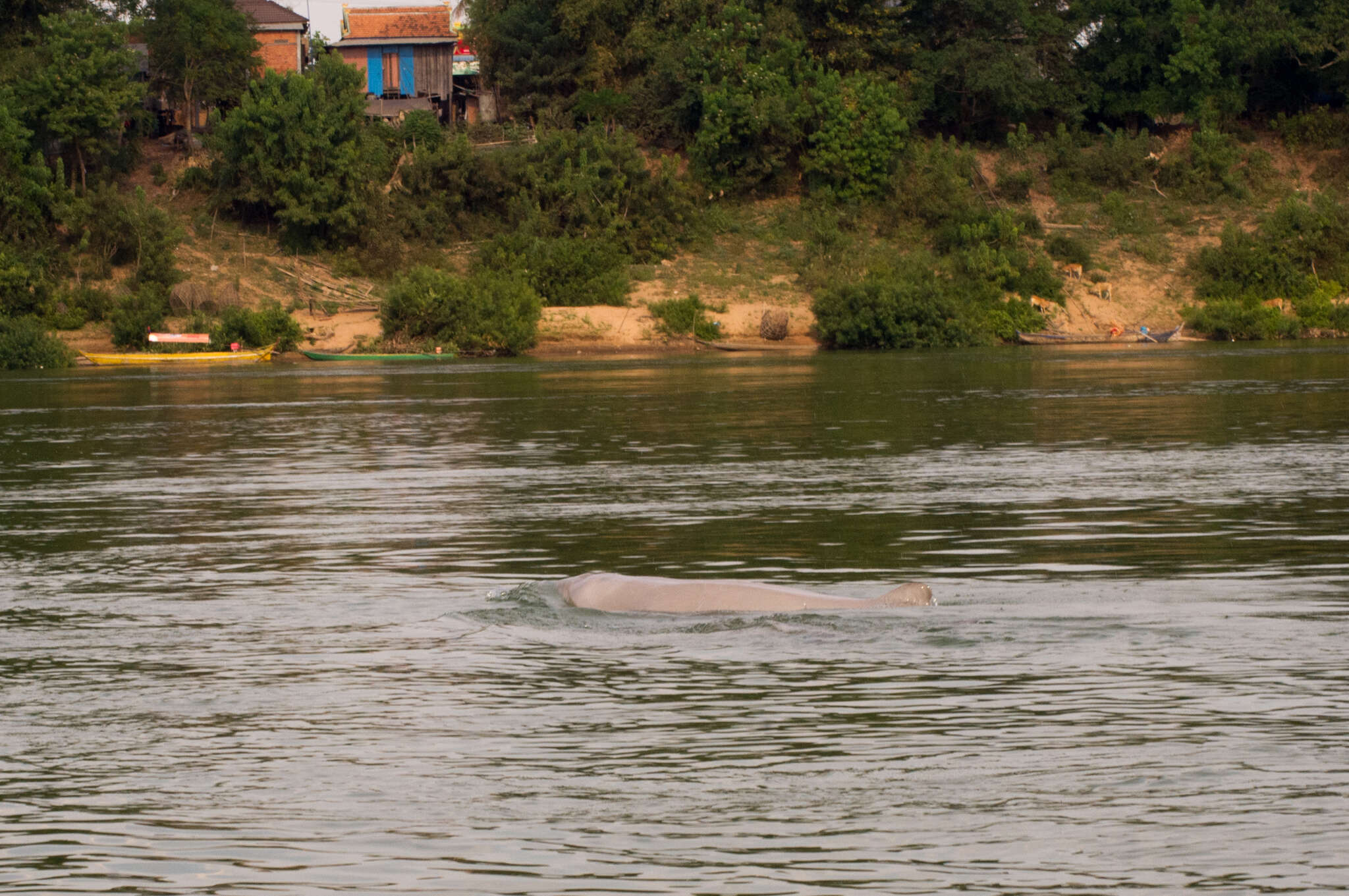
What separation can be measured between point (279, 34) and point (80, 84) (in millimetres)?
18396

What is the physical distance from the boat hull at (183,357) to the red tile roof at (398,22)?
99.3ft

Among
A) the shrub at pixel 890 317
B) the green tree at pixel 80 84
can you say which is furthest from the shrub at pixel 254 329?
the shrub at pixel 890 317

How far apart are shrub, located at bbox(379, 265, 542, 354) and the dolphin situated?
4992 cm

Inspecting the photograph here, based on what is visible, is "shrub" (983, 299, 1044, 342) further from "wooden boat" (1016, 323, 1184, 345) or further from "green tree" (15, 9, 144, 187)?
"green tree" (15, 9, 144, 187)

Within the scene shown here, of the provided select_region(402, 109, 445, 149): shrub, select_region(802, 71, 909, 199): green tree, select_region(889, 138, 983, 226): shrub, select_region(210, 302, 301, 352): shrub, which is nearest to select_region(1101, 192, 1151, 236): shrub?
select_region(889, 138, 983, 226): shrub

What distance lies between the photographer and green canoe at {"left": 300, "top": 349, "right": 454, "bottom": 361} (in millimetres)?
58656

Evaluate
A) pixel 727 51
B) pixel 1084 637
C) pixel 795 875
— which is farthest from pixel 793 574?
pixel 727 51

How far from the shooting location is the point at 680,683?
8.96 metres

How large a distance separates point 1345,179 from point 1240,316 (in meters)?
13.6

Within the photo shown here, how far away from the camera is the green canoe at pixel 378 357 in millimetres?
58656

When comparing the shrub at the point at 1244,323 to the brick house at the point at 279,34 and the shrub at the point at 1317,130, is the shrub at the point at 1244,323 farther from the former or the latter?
the brick house at the point at 279,34

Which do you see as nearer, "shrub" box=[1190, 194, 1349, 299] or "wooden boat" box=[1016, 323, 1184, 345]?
"wooden boat" box=[1016, 323, 1184, 345]

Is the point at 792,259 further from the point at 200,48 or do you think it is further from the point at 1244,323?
the point at 200,48

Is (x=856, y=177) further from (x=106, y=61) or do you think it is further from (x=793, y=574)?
(x=793, y=574)
